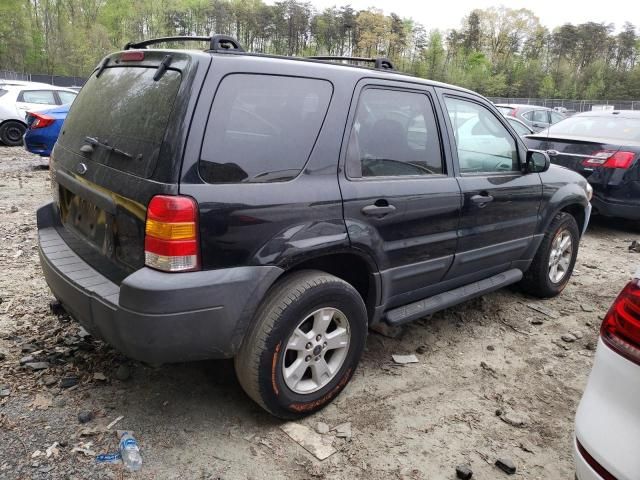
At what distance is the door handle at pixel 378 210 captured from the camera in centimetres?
286

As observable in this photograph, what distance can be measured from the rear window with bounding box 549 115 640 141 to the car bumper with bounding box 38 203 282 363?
6528mm

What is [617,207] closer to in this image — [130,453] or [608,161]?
[608,161]

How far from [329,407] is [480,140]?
87.3 inches

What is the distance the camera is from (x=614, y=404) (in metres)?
1.71

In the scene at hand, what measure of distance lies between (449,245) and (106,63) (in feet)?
7.90

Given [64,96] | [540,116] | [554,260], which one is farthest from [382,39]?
[554,260]

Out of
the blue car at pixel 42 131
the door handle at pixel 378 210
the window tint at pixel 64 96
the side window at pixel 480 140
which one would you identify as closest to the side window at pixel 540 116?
the window tint at pixel 64 96

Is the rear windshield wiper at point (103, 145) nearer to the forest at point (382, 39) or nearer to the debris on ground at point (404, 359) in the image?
the debris on ground at point (404, 359)

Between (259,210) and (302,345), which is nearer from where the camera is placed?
(259,210)

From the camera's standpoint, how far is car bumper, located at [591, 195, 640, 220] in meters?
6.75

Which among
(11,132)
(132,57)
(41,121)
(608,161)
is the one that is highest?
(132,57)

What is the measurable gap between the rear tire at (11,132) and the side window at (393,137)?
1244cm

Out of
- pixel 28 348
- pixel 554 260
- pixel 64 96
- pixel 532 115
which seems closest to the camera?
pixel 28 348

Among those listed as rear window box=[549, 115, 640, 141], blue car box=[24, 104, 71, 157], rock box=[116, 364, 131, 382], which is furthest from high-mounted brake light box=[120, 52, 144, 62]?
blue car box=[24, 104, 71, 157]
